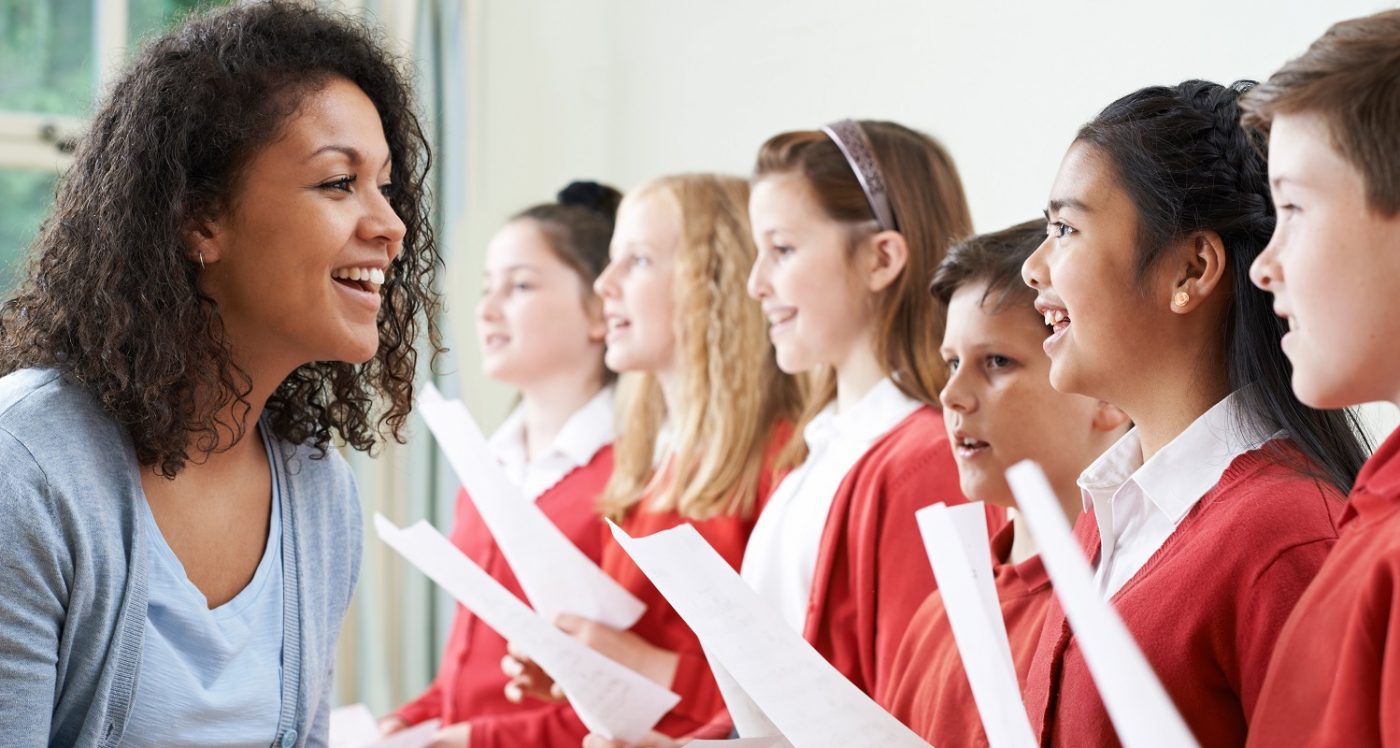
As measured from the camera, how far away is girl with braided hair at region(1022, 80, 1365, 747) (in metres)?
1.07

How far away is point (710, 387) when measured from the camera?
229cm

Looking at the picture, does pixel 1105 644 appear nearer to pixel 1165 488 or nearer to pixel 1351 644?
pixel 1351 644

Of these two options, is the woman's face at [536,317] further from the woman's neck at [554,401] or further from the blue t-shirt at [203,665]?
the blue t-shirt at [203,665]

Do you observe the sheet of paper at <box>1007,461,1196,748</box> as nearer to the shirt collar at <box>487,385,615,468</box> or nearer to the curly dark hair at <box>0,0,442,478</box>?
the curly dark hair at <box>0,0,442,478</box>

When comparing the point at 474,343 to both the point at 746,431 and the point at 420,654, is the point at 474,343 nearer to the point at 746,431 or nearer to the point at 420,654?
the point at 420,654

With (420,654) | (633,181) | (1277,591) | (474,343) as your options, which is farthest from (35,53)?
(1277,591)

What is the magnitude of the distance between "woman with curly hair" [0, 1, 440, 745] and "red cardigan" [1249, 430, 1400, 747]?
0.98 m

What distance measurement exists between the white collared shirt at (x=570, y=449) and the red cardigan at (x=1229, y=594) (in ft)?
4.95

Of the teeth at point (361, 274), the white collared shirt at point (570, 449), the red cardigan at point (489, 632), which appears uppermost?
the teeth at point (361, 274)

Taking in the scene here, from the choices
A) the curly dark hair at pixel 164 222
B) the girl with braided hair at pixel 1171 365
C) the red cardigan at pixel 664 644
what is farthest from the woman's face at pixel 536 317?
the girl with braided hair at pixel 1171 365

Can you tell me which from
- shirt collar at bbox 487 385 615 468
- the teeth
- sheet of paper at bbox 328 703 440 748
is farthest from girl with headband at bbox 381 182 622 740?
the teeth

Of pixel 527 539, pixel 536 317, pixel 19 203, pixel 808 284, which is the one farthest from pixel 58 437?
pixel 19 203

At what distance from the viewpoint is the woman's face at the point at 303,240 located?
1.41 metres

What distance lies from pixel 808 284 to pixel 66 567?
105 cm
